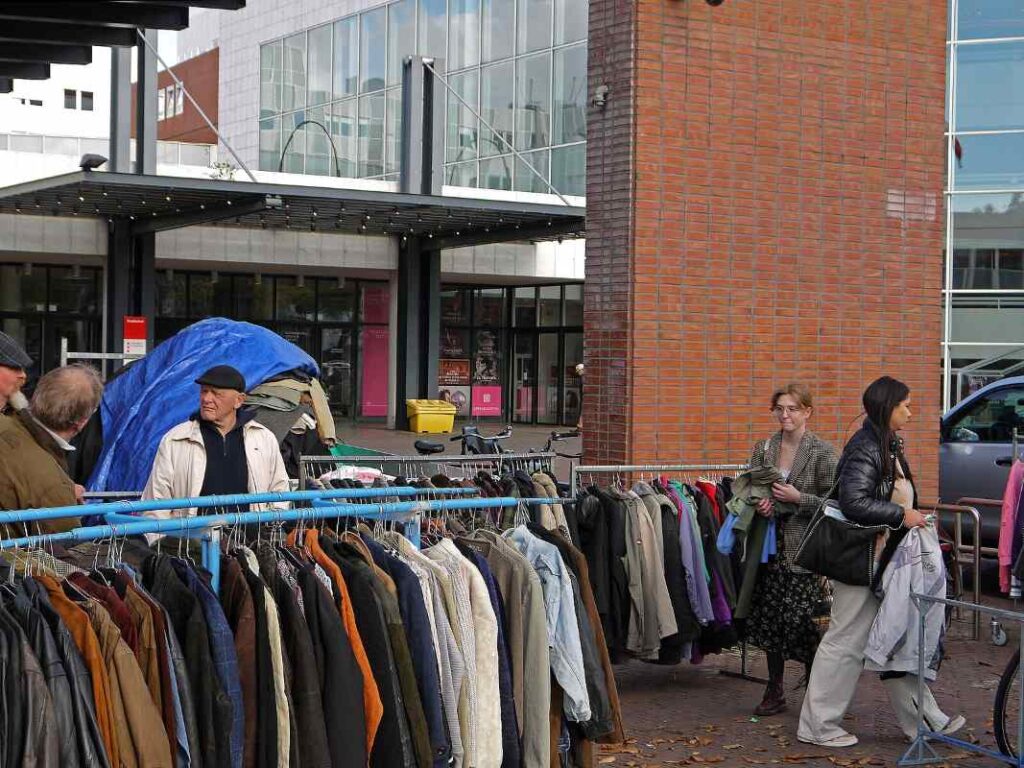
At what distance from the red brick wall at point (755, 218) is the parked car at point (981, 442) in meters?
1.51

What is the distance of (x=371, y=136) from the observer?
1580 inches

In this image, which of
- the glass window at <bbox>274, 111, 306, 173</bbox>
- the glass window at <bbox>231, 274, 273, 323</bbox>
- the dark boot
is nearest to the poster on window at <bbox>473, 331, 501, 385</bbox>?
the glass window at <bbox>231, 274, 273, 323</bbox>

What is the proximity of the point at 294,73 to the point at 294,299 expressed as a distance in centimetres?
1464

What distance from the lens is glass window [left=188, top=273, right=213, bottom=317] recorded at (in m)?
30.6

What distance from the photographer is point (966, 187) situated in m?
26.4

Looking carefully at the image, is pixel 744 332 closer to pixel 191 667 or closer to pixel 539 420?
pixel 191 667

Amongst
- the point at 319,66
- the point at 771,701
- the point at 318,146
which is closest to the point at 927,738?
the point at 771,701

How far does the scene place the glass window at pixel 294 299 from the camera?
31.6 meters

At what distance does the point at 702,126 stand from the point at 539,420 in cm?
2384

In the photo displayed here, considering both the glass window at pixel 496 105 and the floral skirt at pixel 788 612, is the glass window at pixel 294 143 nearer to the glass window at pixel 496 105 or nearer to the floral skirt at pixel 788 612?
the glass window at pixel 496 105

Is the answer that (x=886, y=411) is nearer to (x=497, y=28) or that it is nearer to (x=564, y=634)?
(x=564, y=634)

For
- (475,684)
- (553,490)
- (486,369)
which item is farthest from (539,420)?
(475,684)

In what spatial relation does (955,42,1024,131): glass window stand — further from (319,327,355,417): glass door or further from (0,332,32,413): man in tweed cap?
(0,332,32,413): man in tweed cap

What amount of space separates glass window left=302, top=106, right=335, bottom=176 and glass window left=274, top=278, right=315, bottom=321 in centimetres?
974
